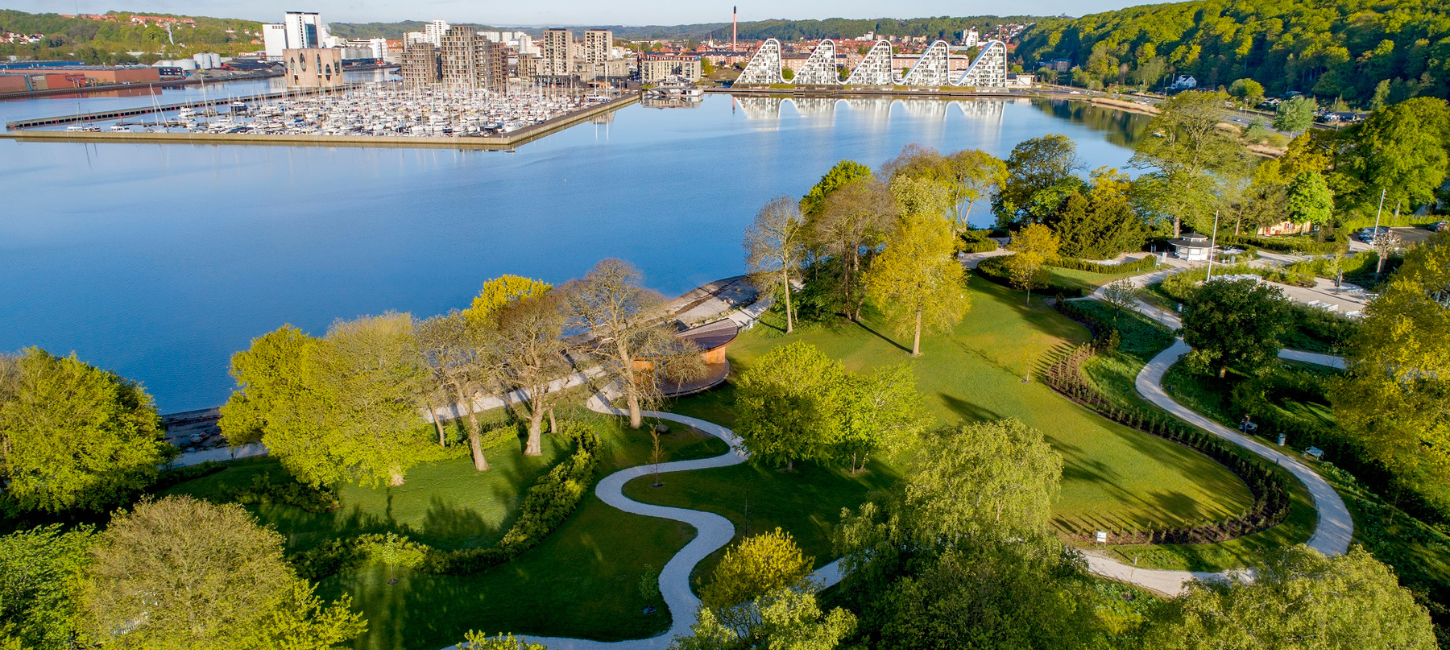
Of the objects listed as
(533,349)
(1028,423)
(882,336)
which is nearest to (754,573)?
(533,349)

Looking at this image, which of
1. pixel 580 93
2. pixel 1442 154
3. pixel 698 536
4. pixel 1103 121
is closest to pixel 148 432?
pixel 698 536

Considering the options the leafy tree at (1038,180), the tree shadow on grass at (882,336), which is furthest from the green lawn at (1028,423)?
the leafy tree at (1038,180)

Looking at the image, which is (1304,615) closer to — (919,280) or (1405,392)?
(1405,392)

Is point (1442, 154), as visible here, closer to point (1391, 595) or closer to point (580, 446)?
point (1391, 595)

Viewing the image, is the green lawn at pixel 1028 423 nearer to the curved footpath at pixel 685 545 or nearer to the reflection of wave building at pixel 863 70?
the curved footpath at pixel 685 545

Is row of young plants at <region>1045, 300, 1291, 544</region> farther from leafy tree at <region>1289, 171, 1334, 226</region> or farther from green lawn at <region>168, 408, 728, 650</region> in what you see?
leafy tree at <region>1289, 171, 1334, 226</region>

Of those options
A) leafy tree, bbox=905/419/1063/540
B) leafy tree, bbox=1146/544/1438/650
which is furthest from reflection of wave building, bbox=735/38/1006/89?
leafy tree, bbox=1146/544/1438/650
